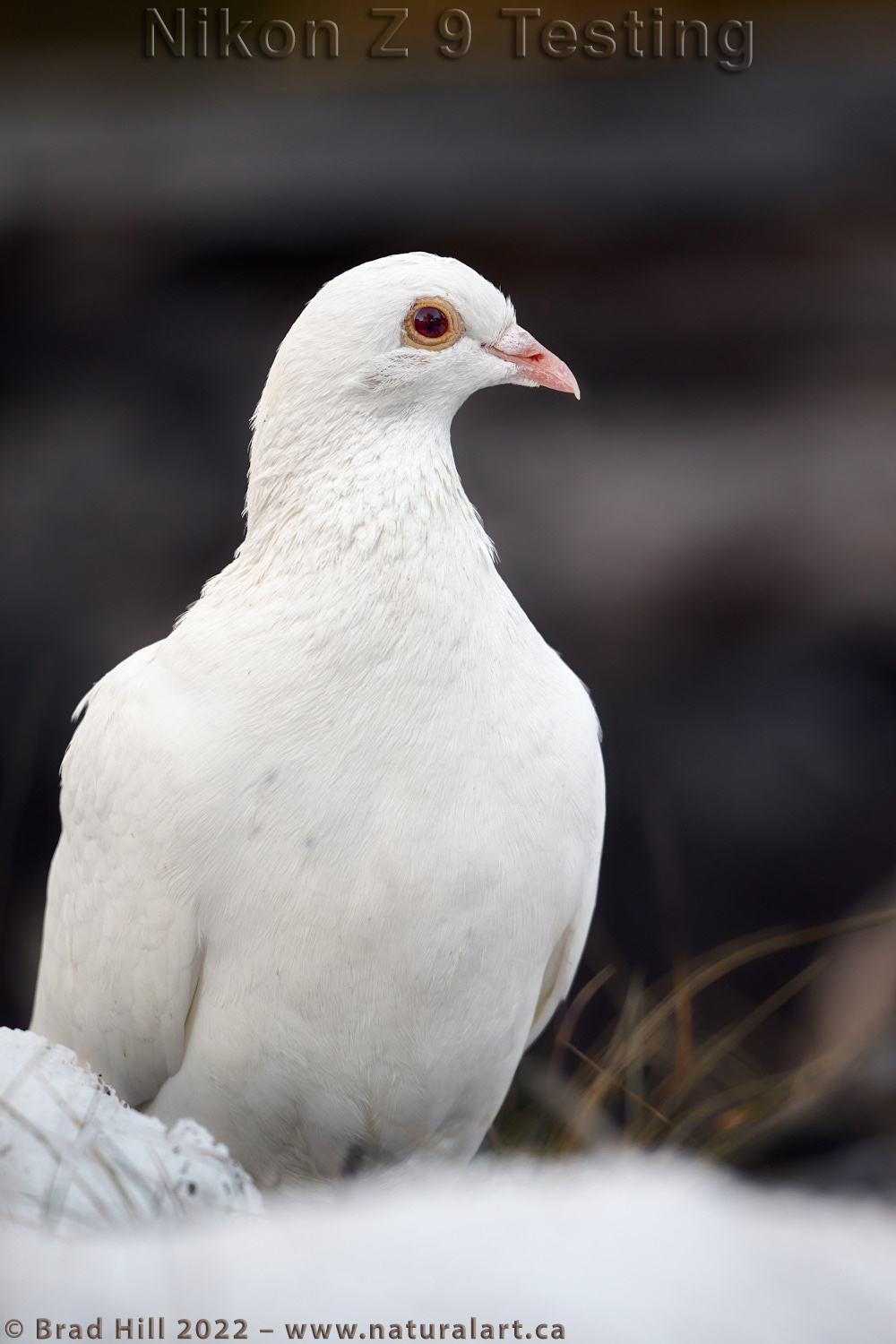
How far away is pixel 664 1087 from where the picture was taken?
1.35 metres

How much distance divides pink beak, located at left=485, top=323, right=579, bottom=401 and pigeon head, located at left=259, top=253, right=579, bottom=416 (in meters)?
0.02

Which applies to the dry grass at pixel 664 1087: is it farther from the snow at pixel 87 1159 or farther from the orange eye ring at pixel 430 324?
the orange eye ring at pixel 430 324

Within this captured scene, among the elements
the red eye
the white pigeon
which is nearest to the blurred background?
the white pigeon

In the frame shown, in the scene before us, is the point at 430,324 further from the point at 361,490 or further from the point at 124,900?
the point at 124,900

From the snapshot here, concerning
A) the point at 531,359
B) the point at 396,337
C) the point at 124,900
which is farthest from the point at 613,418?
the point at 124,900

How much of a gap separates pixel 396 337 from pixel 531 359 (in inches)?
5.9

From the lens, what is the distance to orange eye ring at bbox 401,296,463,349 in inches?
40.1

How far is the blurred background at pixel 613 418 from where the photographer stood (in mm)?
1307

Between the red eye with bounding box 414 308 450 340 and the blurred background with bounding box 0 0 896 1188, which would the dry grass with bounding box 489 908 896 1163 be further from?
the red eye with bounding box 414 308 450 340

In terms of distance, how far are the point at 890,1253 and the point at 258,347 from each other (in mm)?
1449

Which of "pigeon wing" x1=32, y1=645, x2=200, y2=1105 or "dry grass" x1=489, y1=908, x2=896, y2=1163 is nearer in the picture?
"pigeon wing" x1=32, y1=645, x2=200, y2=1105

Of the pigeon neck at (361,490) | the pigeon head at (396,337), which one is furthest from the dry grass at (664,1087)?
the pigeon head at (396,337)

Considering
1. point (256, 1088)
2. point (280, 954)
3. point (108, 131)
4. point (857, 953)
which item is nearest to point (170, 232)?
point (108, 131)

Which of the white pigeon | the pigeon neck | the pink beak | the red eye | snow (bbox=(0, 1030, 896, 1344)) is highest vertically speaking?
the red eye
